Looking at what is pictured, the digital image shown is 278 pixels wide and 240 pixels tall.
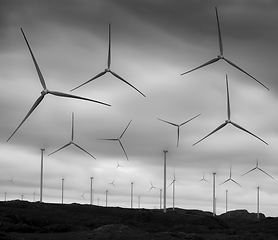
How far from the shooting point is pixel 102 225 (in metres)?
123

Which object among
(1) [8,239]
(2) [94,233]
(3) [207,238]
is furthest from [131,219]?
Result: (1) [8,239]

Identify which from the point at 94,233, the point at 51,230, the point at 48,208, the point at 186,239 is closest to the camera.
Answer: the point at 94,233

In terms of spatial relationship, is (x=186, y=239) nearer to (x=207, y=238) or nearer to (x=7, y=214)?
(x=207, y=238)

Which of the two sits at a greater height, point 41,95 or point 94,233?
point 41,95

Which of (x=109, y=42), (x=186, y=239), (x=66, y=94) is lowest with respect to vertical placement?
(x=186, y=239)

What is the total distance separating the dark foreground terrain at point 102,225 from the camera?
3433 inches

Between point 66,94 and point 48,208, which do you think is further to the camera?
point 48,208

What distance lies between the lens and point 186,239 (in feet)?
300

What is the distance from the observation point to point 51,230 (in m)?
101

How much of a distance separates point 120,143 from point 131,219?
20.9 m

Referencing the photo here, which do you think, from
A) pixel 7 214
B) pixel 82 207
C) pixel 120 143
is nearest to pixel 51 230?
pixel 7 214

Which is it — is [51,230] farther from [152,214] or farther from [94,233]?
[152,214]

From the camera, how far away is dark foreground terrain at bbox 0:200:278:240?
8719 centimetres

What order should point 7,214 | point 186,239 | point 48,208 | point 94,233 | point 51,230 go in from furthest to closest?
point 48,208, point 7,214, point 51,230, point 186,239, point 94,233
